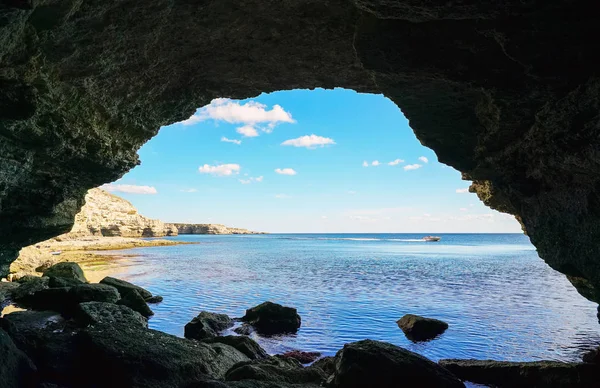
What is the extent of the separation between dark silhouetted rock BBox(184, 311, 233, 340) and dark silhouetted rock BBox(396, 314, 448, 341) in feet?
28.1

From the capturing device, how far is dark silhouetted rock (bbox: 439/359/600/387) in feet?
33.9

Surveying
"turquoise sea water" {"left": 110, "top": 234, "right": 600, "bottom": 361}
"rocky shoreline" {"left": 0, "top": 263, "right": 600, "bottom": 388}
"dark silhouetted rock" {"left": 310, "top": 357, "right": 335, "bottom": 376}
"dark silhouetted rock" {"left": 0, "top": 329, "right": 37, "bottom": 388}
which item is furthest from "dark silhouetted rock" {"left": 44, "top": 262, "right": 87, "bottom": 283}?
"dark silhouetted rock" {"left": 310, "top": 357, "right": 335, "bottom": 376}

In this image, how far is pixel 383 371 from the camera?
948cm

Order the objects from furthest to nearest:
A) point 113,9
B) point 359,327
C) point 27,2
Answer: point 359,327
point 113,9
point 27,2

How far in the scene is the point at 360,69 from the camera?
11930 mm

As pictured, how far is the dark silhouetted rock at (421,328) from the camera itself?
16.8 meters

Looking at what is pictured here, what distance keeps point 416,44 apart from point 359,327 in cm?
1451

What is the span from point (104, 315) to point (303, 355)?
299 inches

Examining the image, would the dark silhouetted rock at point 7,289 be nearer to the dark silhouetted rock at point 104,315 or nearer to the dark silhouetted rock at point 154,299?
the dark silhouetted rock at point 154,299

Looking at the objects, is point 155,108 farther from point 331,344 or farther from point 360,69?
point 331,344

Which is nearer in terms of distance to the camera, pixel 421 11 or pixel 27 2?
pixel 27 2

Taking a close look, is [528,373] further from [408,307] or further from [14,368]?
[14,368]

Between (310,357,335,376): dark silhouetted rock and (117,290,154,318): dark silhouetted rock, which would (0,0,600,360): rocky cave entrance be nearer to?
(310,357,335,376): dark silhouetted rock

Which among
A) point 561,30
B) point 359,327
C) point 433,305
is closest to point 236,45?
point 561,30
